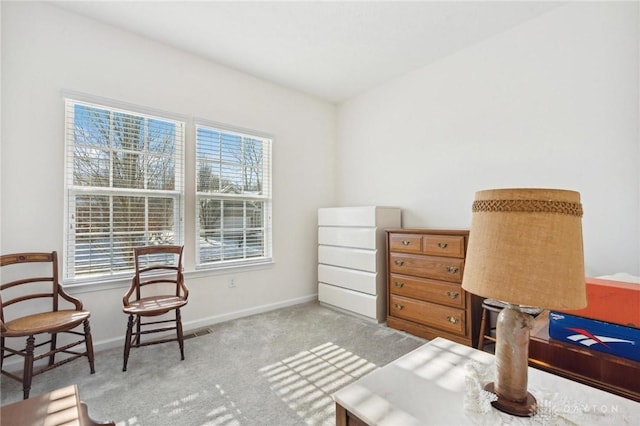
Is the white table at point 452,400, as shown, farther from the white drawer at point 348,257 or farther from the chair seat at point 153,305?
the white drawer at point 348,257

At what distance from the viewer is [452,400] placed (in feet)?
2.84

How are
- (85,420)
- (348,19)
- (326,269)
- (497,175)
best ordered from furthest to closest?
(326,269), (497,175), (348,19), (85,420)

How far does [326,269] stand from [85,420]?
2.90 m

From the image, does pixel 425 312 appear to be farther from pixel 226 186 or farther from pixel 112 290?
pixel 112 290

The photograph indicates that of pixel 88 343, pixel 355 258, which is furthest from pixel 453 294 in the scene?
pixel 88 343

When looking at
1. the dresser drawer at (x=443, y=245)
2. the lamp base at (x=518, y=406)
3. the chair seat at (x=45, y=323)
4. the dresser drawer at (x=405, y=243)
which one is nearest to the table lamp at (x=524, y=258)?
the lamp base at (x=518, y=406)

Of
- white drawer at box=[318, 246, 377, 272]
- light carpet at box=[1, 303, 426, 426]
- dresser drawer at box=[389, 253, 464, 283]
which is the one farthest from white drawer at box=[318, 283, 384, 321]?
dresser drawer at box=[389, 253, 464, 283]

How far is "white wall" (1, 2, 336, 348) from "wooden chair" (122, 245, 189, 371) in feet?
0.58

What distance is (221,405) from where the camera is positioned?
1773 mm

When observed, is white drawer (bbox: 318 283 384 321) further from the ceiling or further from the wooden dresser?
the ceiling

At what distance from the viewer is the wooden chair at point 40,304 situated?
1.96 meters

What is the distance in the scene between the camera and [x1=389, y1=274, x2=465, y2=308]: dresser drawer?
256 cm

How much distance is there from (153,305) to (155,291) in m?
0.50

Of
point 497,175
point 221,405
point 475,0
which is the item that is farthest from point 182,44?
point 497,175
